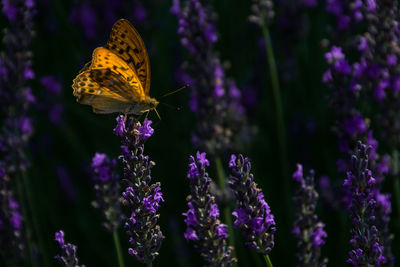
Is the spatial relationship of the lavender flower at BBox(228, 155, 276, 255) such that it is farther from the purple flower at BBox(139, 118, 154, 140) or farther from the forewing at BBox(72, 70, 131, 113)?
the forewing at BBox(72, 70, 131, 113)

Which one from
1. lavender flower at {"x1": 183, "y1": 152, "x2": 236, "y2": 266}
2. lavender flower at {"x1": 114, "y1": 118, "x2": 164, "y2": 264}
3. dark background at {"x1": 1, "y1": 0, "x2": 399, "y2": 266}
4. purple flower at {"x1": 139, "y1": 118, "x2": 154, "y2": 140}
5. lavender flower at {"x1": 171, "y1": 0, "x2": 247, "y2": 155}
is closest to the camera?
→ lavender flower at {"x1": 183, "y1": 152, "x2": 236, "y2": 266}

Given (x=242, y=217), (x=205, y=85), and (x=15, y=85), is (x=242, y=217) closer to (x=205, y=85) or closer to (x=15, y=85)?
(x=205, y=85)

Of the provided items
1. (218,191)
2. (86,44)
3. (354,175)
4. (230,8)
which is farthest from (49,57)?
(354,175)

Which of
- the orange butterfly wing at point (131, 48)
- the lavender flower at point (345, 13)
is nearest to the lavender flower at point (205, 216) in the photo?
the orange butterfly wing at point (131, 48)

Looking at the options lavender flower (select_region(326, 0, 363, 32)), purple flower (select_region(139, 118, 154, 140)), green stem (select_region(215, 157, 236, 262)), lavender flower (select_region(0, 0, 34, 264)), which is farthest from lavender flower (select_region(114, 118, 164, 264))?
lavender flower (select_region(326, 0, 363, 32))

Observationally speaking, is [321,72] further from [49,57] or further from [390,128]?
[49,57]

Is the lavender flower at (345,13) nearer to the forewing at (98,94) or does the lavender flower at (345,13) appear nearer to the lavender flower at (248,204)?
the forewing at (98,94)
